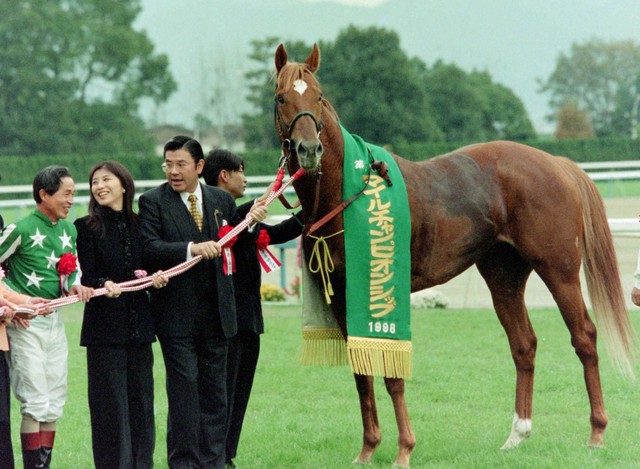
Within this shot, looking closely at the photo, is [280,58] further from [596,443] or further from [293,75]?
[596,443]

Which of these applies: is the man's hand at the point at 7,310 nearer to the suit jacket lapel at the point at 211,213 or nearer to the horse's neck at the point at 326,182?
the suit jacket lapel at the point at 211,213

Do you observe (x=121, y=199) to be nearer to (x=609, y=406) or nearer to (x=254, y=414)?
(x=254, y=414)

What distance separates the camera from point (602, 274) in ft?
20.3

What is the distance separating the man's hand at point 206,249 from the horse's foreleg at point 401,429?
1.26 metres

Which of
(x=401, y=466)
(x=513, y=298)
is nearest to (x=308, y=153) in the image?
(x=401, y=466)

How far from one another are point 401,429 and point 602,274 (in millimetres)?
1744

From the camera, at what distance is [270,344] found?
31.5ft

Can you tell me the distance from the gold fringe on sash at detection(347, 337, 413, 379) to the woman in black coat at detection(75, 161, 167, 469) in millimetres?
1072

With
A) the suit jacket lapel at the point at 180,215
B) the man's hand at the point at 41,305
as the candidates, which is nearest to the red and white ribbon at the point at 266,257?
the suit jacket lapel at the point at 180,215

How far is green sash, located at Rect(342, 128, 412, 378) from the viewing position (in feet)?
17.3

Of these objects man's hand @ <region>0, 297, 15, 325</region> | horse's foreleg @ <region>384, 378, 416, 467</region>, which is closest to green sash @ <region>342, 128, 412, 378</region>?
horse's foreleg @ <region>384, 378, 416, 467</region>

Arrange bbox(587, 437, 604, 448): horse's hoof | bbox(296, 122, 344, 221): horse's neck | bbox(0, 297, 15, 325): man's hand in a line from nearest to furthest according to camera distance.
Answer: bbox(0, 297, 15, 325): man's hand < bbox(296, 122, 344, 221): horse's neck < bbox(587, 437, 604, 448): horse's hoof

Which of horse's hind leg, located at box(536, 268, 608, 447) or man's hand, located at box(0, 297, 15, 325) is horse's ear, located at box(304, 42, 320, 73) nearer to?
horse's hind leg, located at box(536, 268, 608, 447)

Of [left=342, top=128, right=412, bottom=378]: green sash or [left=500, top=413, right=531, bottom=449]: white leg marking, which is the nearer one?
[left=342, top=128, right=412, bottom=378]: green sash
